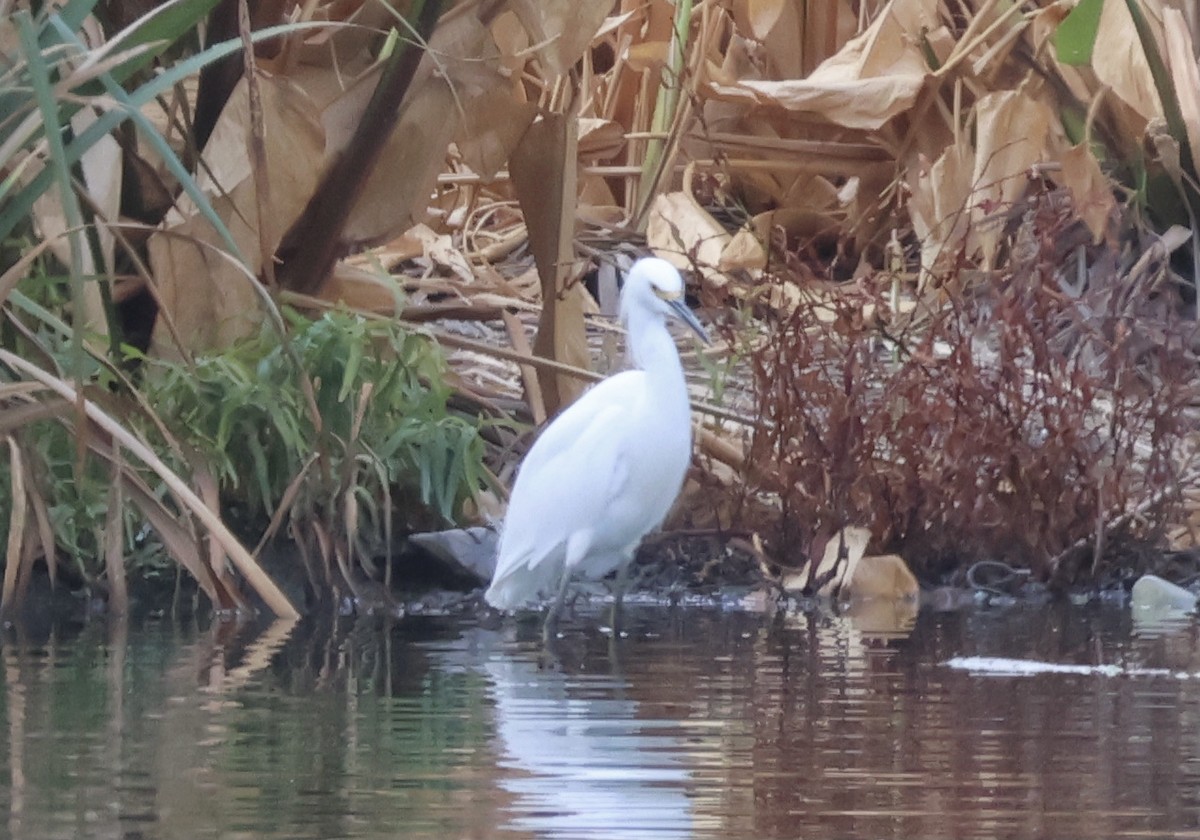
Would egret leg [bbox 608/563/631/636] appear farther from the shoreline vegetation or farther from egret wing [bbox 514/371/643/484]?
the shoreline vegetation

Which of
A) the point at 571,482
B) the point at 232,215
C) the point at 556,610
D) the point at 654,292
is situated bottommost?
the point at 556,610

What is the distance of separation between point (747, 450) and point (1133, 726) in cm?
314

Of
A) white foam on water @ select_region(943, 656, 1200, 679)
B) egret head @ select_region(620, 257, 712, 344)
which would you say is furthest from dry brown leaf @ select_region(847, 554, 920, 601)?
white foam on water @ select_region(943, 656, 1200, 679)

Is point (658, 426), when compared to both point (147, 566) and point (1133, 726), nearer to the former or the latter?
point (147, 566)

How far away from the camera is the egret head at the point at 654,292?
619 cm

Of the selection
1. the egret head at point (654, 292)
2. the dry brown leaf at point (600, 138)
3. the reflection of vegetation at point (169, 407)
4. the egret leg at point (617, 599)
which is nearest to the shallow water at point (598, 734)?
the egret leg at point (617, 599)

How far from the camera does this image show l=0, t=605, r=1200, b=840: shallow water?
2.71 m

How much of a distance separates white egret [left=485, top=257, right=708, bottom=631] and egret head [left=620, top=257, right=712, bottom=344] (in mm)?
81

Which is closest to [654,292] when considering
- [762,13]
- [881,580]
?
[881,580]

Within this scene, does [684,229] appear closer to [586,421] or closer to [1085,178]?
[1085,178]

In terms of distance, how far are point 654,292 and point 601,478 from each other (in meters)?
0.63

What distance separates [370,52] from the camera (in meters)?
6.64

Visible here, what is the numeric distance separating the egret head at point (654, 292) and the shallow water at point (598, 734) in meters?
1.14

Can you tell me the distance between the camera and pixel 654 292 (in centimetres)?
622
